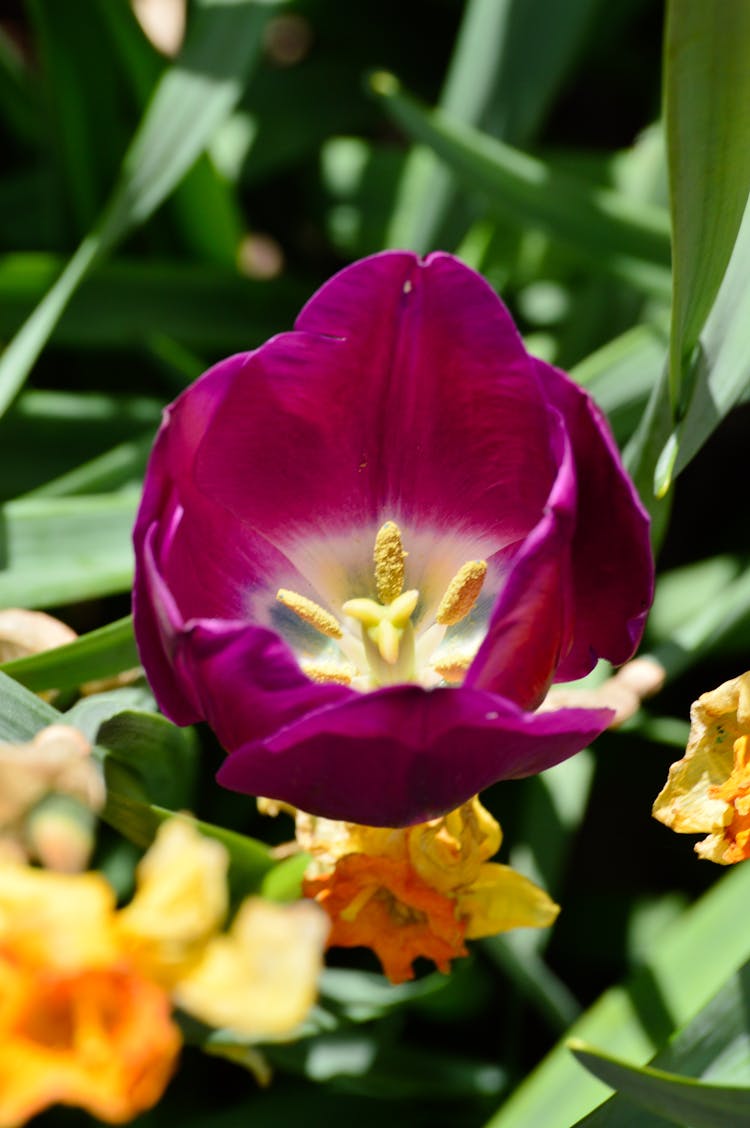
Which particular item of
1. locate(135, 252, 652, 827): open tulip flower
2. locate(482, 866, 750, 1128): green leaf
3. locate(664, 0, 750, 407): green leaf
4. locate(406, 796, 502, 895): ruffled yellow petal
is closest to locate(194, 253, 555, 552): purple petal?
locate(135, 252, 652, 827): open tulip flower

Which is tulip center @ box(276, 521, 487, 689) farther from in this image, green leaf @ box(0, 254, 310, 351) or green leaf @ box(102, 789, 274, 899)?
green leaf @ box(0, 254, 310, 351)

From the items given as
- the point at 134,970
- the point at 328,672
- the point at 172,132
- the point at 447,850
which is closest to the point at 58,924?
the point at 134,970

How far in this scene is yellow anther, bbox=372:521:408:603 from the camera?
977mm

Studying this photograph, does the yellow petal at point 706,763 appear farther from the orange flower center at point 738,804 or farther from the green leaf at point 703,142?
the green leaf at point 703,142

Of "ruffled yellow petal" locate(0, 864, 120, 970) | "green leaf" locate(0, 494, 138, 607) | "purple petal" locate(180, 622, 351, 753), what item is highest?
"ruffled yellow petal" locate(0, 864, 120, 970)

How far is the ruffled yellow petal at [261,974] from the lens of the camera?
0.49 m

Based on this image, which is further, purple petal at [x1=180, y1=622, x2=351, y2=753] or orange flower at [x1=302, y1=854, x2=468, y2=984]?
A: orange flower at [x1=302, y1=854, x2=468, y2=984]

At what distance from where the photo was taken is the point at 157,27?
1865mm

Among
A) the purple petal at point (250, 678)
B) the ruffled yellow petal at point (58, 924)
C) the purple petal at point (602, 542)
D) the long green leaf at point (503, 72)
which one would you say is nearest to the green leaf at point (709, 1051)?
the purple petal at point (602, 542)

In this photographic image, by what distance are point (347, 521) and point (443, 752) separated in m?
0.34

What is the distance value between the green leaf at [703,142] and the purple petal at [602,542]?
7cm

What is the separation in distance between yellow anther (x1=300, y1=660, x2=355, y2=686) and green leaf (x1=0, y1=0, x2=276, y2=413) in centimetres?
36

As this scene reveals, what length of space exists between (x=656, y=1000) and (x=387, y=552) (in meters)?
0.37

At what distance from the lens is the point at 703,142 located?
0.78 metres
